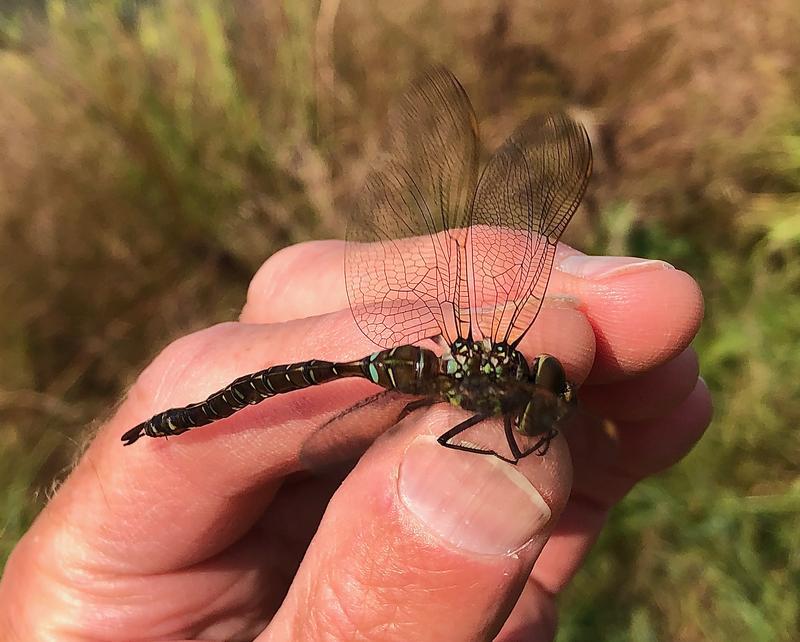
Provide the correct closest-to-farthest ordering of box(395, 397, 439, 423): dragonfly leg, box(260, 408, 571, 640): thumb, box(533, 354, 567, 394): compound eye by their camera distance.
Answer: box(260, 408, 571, 640): thumb → box(533, 354, 567, 394): compound eye → box(395, 397, 439, 423): dragonfly leg

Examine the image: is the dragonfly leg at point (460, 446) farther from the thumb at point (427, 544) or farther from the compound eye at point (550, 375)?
the compound eye at point (550, 375)

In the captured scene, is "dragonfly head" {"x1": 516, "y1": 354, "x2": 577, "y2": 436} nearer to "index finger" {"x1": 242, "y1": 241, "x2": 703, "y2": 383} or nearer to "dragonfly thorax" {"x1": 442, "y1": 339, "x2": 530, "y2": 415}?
"dragonfly thorax" {"x1": 442, "y1": 339, "x2": 530, "y2": 415}

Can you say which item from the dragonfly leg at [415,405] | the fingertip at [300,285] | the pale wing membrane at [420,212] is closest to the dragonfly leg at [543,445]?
the dragonfly leg at [415,405]

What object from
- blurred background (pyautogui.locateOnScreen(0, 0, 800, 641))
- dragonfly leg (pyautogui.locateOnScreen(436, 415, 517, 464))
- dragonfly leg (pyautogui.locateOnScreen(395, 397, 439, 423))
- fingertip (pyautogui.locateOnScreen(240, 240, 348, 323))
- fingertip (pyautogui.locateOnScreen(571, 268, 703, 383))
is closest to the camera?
dragonfly leg (pyautogui.locateOnScreen(436, 415, 517, 464))

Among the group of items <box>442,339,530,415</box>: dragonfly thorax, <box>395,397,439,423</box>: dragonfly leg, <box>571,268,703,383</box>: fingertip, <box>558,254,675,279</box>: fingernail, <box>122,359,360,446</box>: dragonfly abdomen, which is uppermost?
<box>122,359,360,446</box>: dragonfly abdomen

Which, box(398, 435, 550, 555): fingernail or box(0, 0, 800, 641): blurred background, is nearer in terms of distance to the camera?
box(398, 435, 550, 555): fingernail

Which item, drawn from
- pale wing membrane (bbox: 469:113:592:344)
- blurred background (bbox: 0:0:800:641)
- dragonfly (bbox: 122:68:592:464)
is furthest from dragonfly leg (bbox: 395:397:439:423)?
blurred background (bbox: 0:0:800:641)

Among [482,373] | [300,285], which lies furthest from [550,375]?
[300,285]

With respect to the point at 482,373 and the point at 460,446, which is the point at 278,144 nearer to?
the point at 482,373
